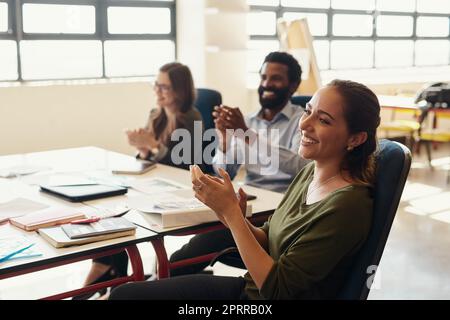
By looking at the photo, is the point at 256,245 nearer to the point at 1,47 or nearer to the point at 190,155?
the point at 190,155

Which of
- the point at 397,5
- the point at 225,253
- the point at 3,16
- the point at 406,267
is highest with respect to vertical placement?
the point at 397,5

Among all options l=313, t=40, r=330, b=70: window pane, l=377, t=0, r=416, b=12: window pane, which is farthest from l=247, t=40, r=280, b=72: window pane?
l=377, t=0, r=416, b=12: window pane

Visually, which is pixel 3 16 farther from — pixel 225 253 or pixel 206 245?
pixel 225 253

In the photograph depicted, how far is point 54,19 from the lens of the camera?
496cm

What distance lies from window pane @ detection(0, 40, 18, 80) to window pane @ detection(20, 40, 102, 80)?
7 cm

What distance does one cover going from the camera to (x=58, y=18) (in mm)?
4980

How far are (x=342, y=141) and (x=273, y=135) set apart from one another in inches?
45.3

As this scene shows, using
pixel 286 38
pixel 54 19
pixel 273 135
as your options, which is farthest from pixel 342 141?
pixel 54 19

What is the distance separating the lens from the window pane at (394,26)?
7.57 m

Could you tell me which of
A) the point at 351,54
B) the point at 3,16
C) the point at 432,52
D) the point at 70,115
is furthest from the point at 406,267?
the point at 432,52

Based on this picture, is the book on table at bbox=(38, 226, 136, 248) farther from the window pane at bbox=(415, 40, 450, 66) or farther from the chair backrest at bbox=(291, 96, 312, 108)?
the window pane at bbox=(415, 40, 450, 66)

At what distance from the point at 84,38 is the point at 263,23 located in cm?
208
